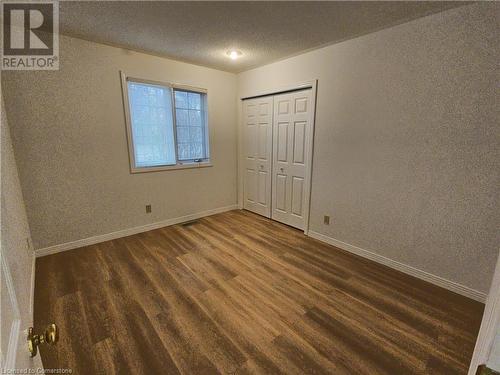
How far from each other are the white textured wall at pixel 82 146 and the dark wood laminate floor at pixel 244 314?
18.6 inches

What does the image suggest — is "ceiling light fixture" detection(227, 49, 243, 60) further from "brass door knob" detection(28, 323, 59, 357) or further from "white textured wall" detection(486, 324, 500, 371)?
"white textured wall" detection(486, 324, 500, 371)

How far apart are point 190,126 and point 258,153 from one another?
1.19 m

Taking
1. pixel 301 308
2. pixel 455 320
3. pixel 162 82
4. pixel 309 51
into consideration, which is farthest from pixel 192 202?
pixel 455 320

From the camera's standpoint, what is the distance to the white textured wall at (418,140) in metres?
1.87

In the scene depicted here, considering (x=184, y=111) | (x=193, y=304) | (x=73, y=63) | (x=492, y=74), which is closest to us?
(x=492, y=74)

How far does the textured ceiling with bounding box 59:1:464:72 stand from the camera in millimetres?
1945

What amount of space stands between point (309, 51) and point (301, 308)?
291 centimetres

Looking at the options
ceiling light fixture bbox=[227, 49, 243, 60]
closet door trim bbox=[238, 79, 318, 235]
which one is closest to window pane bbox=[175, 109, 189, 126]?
closet door trim bbox=[238, 79, 318, 235]

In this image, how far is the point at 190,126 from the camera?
370 cm

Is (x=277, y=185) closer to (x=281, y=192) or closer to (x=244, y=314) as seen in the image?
(x=281, y=192)

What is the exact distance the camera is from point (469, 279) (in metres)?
2.05

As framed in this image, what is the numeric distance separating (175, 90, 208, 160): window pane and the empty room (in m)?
0.03

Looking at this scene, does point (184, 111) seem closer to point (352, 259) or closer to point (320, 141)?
point (320, 141)

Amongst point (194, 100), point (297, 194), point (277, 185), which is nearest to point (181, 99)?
point (194, 100)
